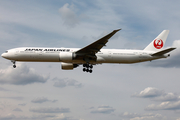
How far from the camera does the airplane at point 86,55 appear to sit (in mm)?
34750

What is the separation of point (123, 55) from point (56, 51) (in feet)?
33.3

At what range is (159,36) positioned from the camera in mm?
40500

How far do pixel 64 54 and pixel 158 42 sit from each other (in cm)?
1631

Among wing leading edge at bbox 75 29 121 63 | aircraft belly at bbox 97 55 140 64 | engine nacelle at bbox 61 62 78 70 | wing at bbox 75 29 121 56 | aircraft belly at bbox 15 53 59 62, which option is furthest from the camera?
engine nacelle at bbox 61 62 78 70

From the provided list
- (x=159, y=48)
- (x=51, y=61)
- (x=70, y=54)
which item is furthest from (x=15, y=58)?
(x=159, y=48)

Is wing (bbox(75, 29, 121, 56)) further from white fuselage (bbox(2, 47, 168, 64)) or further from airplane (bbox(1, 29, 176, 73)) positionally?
white fuselage (bbox(2, 47, 168, 64))

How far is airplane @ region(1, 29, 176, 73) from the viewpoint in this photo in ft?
114

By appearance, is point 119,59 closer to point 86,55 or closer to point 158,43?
point 86,55

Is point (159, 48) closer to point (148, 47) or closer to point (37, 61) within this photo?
point (148, 47)

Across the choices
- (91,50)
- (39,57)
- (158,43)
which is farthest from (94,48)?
(158,43)

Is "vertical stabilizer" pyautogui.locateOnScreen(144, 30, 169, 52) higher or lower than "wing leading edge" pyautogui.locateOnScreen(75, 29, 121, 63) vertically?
higher


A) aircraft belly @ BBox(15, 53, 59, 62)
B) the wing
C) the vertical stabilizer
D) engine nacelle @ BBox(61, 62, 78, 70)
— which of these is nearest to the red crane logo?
the vertical stabilizer

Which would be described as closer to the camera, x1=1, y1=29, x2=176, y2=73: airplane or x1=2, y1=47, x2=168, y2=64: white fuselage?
x1=1, y1=29, x2=176, y2=73: airplane

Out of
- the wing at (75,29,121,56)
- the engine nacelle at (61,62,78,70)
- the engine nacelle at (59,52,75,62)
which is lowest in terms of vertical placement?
the engine nacelle at (61,62,78,70)
